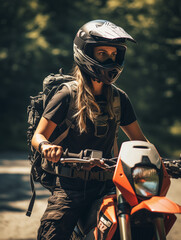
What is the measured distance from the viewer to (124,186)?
7.44 feet

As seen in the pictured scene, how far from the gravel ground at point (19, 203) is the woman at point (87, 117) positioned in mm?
2921

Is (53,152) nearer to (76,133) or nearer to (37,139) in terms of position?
(37,139)

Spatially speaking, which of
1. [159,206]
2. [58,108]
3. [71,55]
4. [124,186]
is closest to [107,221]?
[124,186]

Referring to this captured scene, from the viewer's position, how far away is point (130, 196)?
225 cm

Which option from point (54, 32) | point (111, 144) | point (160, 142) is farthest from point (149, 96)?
point (111, 144)

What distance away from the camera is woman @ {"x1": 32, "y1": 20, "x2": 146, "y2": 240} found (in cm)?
287

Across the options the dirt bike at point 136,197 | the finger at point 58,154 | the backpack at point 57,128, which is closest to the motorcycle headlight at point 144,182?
the dirt bike at point 136,197

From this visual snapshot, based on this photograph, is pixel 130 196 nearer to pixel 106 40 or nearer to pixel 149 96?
pixel 106 40

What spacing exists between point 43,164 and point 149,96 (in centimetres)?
1539

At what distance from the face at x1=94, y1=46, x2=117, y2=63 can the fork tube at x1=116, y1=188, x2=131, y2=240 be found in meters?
1.16

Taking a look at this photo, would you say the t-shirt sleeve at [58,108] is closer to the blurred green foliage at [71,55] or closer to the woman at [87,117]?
the woman at [87,117]

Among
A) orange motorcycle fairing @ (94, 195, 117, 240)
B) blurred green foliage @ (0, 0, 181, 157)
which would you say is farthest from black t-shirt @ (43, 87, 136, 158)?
blurred green foliage @ (0, 0, 181, 157)

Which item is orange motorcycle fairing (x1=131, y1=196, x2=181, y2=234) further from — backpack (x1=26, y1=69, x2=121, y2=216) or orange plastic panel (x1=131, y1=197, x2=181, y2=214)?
backpack (x1=26, y1=69, x2=121, y2=216)

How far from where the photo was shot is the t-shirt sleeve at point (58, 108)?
289 cm
